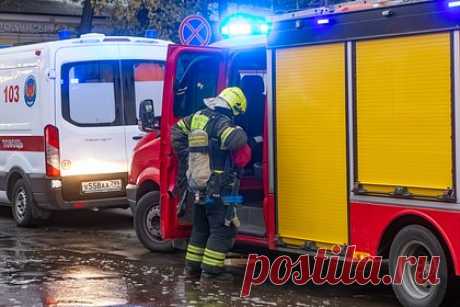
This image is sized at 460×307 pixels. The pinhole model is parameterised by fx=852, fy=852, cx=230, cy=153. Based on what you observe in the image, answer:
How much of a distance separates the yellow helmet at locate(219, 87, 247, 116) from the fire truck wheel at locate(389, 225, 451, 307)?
207 cm

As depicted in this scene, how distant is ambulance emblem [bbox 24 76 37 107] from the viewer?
11.8 m

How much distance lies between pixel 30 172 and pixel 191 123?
4.66 metres

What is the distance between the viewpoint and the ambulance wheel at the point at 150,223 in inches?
384

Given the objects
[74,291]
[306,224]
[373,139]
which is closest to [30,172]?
[74,291]

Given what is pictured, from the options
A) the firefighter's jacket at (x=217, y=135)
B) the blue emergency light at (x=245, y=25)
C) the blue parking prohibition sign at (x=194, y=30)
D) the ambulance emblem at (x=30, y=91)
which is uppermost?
the blue parking prohibition sign at (x=194, y=30)

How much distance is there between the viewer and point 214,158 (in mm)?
7988

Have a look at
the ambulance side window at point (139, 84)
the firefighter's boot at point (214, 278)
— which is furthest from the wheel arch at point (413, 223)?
the ambulance side window at point (139, 84)

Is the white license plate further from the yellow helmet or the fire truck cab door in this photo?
the yellow helmet

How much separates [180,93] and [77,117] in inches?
127

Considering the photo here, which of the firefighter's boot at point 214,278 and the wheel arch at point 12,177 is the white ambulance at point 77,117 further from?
the firefighter's boot at point 214,278

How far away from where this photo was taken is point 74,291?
7766mm

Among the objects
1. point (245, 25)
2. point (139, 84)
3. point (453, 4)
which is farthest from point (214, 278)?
point (139, 84)

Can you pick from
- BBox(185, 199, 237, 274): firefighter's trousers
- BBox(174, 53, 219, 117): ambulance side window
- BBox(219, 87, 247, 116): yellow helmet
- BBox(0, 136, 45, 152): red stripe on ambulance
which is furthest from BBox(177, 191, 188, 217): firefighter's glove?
BBox(0, 136, 45, 152): red stripe on ambulance

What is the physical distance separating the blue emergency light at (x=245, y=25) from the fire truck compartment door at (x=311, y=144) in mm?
709
